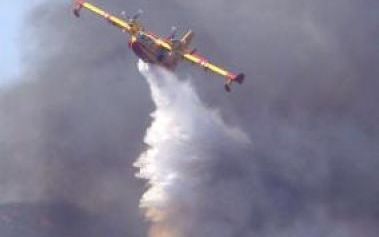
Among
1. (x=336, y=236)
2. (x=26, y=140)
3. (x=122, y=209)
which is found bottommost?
(x=336, y=236)

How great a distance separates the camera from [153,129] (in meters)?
123

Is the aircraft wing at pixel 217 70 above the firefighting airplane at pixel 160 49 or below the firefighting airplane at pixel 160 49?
below

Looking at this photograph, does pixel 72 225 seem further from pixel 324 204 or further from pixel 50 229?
pixel 324 204

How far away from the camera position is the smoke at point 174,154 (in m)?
118

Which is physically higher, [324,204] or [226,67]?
[226,67]

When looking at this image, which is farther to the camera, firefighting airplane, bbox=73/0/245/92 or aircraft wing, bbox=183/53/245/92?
firefighting airplane, bbox=73/0/245/92

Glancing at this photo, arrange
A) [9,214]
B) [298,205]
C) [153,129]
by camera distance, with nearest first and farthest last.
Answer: [153,129] < [298,205] < [9,214]

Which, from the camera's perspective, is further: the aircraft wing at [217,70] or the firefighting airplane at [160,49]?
the firefighting airplane at [160,49]

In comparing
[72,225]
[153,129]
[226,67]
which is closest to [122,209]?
[72,225]

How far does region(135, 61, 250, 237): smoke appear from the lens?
387 ft

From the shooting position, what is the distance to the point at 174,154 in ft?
391

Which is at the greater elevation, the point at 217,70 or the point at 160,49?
the point at 160,49

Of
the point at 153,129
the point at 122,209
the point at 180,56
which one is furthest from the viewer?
the point at 122,209

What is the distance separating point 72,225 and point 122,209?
984cm
